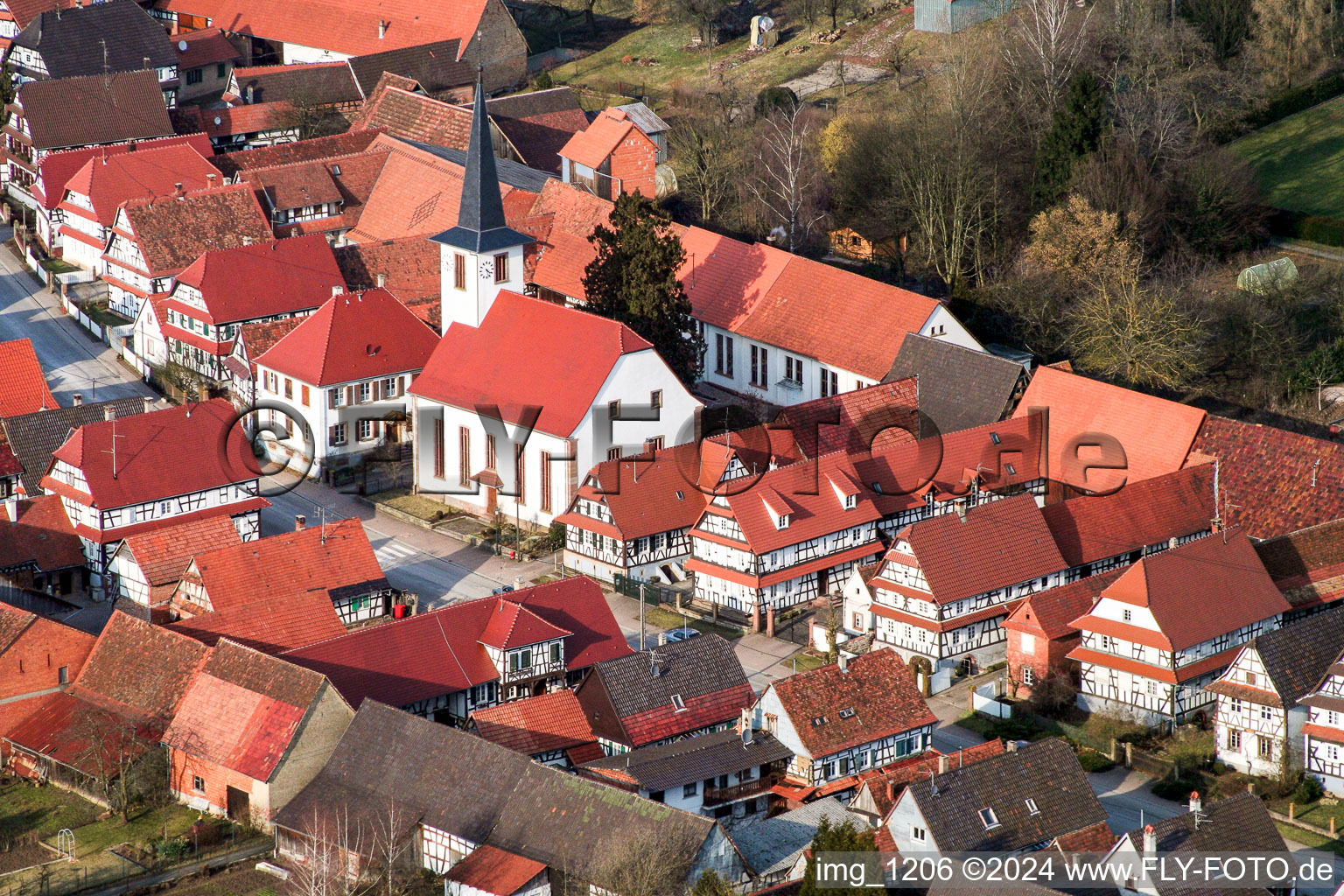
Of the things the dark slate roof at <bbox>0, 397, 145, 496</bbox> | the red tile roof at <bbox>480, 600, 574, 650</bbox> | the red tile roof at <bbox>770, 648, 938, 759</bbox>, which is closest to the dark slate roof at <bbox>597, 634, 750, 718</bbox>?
the red tile roof at <bbox>770, 648, 938, 759</bbox>

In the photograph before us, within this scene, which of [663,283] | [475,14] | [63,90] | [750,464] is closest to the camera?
[750,464]

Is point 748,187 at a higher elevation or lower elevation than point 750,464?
higher

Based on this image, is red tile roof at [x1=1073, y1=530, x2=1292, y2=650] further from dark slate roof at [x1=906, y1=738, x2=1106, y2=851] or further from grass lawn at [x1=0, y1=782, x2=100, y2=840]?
grass lawn at [x1=0, y1=782, x2=100, y2=840]

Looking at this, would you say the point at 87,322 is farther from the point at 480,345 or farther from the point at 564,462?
the point at 564,462

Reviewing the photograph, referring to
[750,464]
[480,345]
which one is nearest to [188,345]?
[480,345]

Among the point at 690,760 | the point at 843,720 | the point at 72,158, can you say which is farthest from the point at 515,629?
the point at 72,158

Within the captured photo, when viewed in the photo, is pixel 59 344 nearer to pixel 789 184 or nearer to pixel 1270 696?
pixel 789 184
